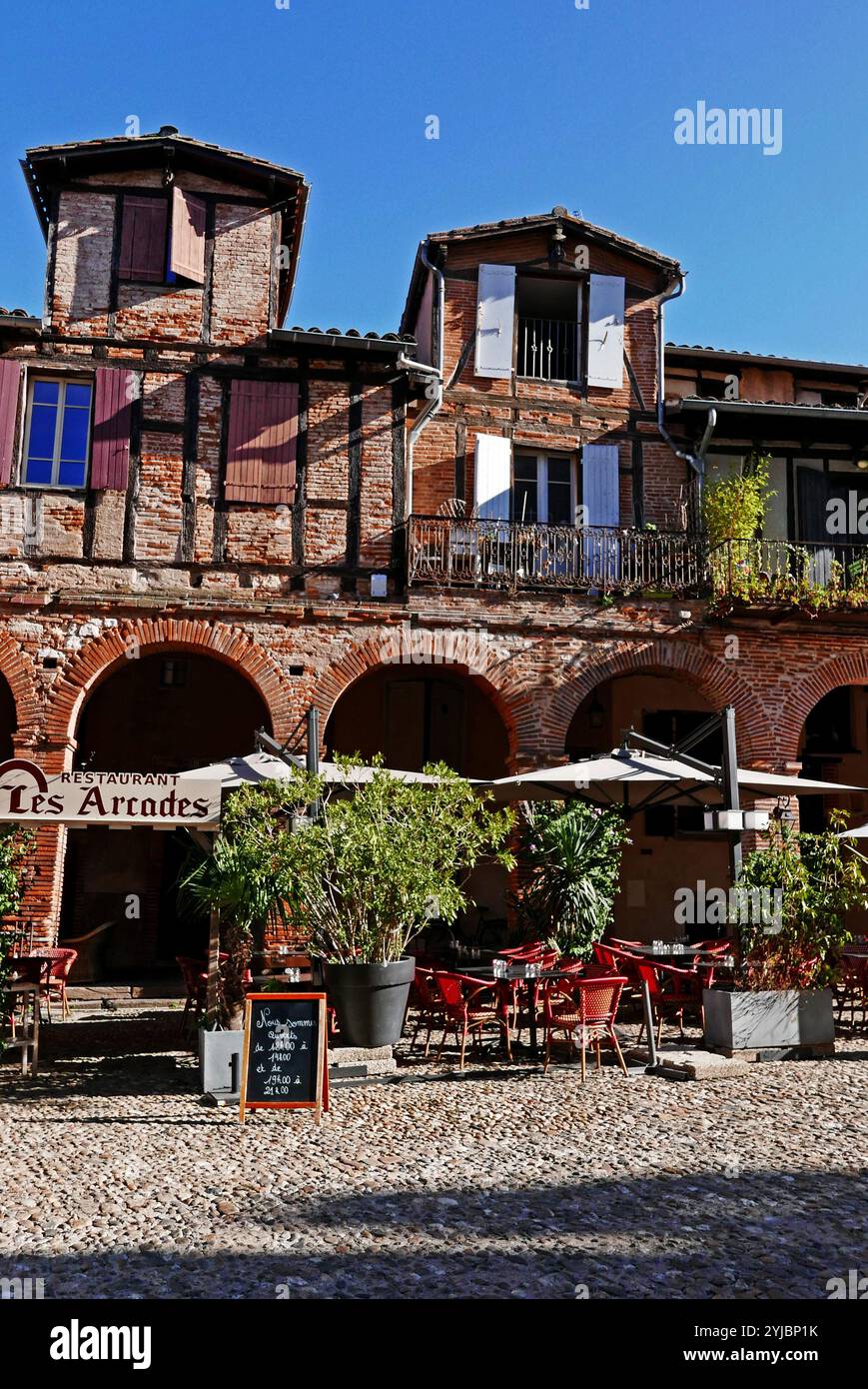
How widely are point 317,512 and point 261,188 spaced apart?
4.68 metres

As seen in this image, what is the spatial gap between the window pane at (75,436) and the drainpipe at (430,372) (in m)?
4.17

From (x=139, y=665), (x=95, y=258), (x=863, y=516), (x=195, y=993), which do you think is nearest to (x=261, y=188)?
(x=95, y=258)

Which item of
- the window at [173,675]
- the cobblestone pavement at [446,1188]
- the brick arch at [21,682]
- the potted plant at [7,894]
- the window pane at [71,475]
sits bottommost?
the cobblestone pavement at [446,1188]

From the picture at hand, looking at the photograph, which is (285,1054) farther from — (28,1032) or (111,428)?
(111,428)

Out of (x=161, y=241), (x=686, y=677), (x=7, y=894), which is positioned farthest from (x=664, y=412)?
(x=7, y=894)

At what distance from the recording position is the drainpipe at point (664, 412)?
1459 centimetres

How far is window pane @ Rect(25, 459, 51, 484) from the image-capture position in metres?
13.1

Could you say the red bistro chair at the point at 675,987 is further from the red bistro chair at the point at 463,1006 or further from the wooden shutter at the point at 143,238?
the wooden shutter at the point at 143,238

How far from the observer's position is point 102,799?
732 cm

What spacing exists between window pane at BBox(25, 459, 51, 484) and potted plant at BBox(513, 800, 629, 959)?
7578 millimetres

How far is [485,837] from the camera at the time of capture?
320 inches

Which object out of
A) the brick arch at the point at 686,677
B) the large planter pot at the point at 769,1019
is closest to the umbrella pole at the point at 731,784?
the large planter pot at the point at 769,1019
